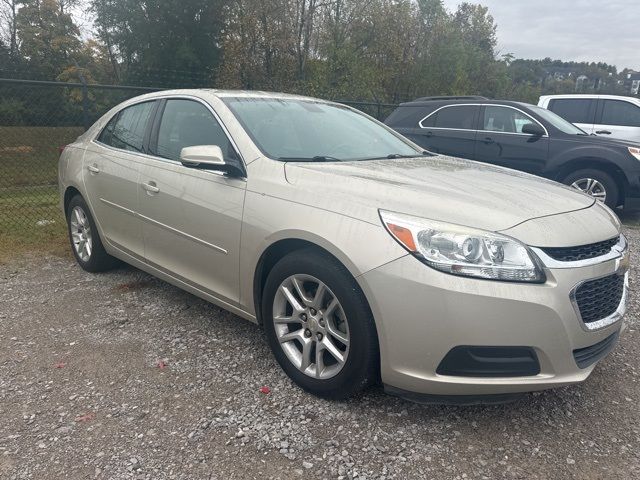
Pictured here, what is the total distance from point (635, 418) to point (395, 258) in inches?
61.8

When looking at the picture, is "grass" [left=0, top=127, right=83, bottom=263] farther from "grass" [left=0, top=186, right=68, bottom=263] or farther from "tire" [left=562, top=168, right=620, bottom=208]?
"tire" [left=562, top=168, right=620, bottom=208]

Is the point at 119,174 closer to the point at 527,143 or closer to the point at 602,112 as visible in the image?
the point at 527,143

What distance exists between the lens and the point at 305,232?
261 centimetres

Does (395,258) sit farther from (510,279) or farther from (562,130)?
(562,130)

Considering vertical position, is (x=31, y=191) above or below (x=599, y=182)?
below

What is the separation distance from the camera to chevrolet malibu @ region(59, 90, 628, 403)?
2229 mm

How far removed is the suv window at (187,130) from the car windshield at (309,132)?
171 millimetres

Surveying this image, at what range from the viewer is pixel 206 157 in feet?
9.76

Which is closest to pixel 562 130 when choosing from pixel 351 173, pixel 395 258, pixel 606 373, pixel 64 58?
pixel 606 373

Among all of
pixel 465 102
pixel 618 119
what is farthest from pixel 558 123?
pixel 618 119

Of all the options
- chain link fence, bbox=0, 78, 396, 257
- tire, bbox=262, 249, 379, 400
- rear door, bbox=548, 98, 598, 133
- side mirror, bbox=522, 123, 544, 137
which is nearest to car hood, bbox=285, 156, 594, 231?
tire, bbox=262, 249, 379, 400

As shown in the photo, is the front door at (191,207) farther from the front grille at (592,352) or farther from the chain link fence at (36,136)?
the chain link fence at (36,136)

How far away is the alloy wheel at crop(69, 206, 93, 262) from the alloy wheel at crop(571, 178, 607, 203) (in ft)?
21.0

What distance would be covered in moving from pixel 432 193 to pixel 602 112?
8834 mm
